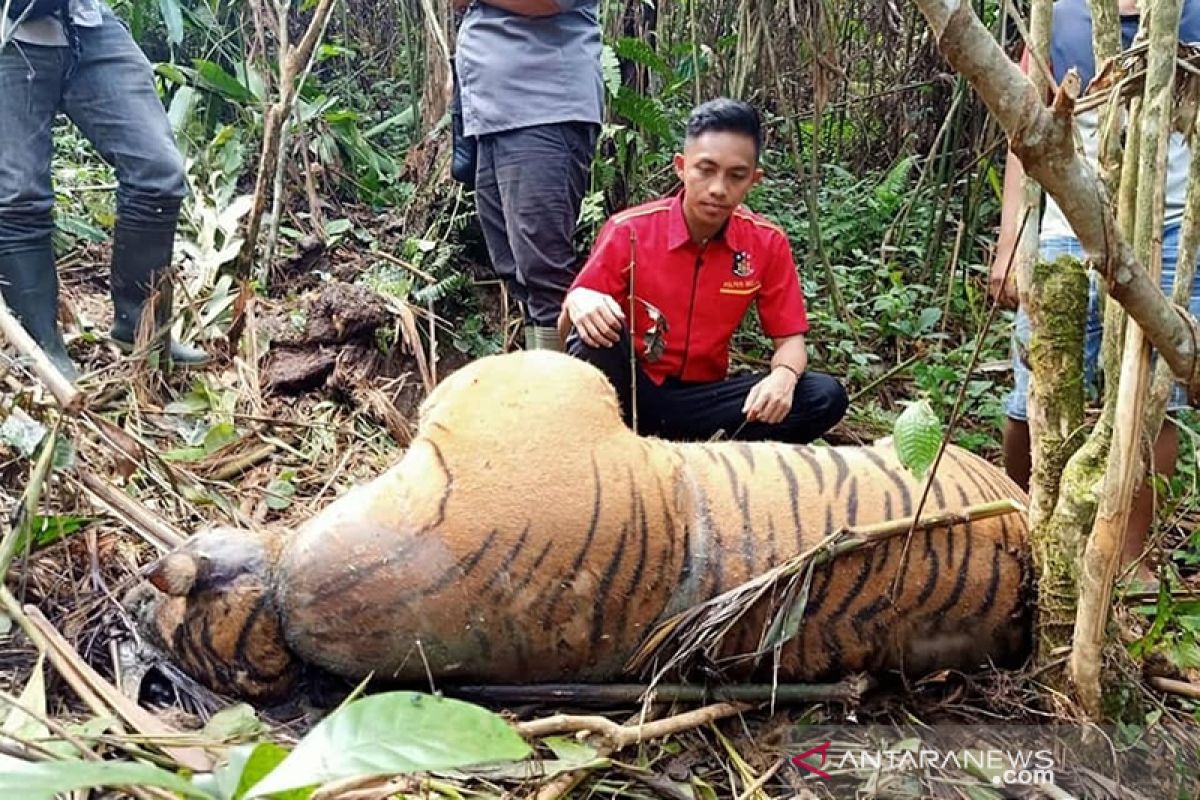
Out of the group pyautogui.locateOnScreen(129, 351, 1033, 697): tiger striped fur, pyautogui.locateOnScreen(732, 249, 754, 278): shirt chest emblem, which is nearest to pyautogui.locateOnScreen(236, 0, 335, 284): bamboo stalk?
pyautogui.locateOnScreen(732, 249, 754, 278): shirt chest emblem

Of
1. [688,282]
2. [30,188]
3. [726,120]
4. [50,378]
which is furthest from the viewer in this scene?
[30,188]

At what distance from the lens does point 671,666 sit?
77.5 inches

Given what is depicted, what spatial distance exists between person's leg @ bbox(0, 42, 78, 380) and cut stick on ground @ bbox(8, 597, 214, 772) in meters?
1.78

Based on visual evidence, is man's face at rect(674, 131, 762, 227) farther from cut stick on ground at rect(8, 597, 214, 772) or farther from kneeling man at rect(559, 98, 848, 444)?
cut stick on ground at rect(8, 597, 214, 772)

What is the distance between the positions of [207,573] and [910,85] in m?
5.04

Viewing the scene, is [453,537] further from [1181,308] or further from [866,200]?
[866,200]

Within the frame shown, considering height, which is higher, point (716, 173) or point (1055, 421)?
point (716, 173)

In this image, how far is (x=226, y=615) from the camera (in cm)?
195

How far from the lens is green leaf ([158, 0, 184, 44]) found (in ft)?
19.7

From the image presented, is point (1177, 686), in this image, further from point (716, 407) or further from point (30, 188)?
point (30, 188)

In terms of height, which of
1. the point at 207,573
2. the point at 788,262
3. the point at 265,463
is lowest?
the point at 265,463

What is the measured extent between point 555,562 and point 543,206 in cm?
211

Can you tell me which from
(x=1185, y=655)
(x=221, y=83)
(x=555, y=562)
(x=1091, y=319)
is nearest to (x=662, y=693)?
(x=555, y=562)

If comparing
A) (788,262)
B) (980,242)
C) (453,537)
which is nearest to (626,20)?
(980,242)
